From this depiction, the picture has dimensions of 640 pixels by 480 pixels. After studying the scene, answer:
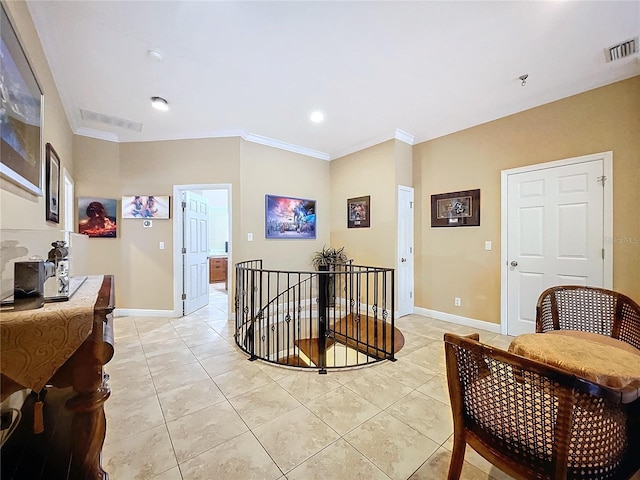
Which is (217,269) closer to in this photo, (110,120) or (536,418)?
(110,120)

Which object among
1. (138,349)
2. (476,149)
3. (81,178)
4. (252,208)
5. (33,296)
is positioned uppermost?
(476,149)

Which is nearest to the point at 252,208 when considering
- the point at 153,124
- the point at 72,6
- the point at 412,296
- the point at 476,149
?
the point at 153,124

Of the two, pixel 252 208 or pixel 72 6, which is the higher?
pixel 72 6

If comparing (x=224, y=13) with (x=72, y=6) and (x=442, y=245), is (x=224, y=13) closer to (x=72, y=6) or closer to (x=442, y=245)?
(x=72, y=6)

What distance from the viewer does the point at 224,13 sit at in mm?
1958

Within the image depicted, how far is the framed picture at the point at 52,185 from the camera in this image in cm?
242

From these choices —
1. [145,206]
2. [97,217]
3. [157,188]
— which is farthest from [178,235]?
[97,217]

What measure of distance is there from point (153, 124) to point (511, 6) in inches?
165

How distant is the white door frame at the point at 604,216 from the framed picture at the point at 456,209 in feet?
1.06

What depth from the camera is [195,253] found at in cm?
458

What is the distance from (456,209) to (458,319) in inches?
63.3

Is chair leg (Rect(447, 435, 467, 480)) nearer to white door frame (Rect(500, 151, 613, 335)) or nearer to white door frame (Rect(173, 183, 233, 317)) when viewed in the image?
white door frame (Rect(500, 151, 613, 335))

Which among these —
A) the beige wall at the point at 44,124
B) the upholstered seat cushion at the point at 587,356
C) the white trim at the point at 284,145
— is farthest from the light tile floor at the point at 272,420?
the white trim at the point at 284,145

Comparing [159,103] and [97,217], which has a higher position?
[159,103]
